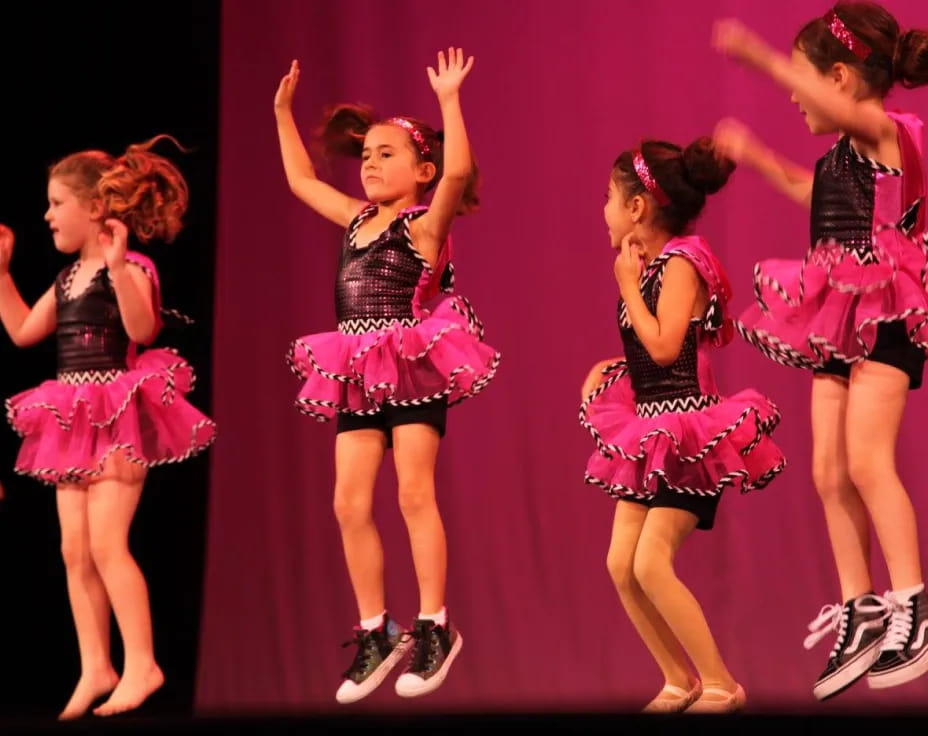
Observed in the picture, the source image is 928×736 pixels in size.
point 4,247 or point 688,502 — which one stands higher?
point 4,247

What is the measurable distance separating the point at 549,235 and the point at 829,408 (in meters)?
1.52

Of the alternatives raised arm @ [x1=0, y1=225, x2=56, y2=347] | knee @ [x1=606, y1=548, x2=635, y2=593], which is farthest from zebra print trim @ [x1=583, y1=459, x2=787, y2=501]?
raised arm @ [x1=0, y1=225, x2=56, y2=347]

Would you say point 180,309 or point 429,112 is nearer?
point 429,112

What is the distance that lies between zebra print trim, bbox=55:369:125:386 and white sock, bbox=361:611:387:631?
905 millimetres

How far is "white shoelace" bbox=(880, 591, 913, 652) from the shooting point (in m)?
2.82

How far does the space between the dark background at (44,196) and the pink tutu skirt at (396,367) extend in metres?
1.59

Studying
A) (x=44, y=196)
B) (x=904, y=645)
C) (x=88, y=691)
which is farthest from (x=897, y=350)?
(x=44, y=196)

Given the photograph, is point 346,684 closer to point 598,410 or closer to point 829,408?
point 598,410

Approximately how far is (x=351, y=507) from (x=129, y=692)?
0.77 meters

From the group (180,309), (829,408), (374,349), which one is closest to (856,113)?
(829,408)

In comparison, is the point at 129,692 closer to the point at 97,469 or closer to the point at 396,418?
the point at 97,469

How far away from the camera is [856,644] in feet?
9.55

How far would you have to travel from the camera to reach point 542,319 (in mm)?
4379

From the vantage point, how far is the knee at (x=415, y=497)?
133 inches
